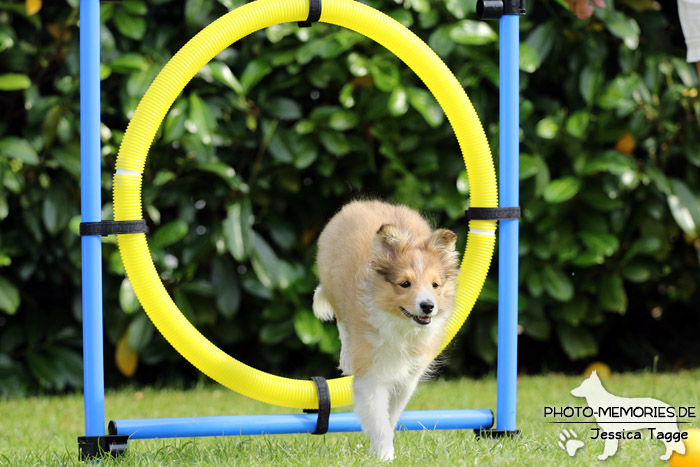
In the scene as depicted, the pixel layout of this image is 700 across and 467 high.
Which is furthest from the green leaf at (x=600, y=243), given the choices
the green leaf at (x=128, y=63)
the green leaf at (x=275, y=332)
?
the green leaf at (x=128, y=63)

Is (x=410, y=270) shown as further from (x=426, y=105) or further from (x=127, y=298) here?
(x=127, y=298)

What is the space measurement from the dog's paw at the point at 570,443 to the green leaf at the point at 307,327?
1.96 m

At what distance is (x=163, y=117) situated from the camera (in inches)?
130

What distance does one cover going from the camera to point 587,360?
6238 millimetres

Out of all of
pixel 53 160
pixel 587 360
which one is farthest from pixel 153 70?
pixel 587 360

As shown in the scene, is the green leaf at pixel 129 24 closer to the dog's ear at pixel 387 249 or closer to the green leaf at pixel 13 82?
the green leaf at pixel 13 82

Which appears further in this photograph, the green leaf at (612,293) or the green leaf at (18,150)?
the green leaf at (612,293)

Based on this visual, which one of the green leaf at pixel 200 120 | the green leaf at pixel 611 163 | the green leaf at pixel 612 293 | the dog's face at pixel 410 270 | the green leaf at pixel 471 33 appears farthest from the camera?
the green leaf at pixel 612 293

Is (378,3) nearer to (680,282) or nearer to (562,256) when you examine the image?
(562,256)

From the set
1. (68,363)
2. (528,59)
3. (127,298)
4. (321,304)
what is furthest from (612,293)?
(68,363)

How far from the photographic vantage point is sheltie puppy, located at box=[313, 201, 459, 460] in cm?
280

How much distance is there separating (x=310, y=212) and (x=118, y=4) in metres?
1.74

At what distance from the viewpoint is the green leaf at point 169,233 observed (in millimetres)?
4879

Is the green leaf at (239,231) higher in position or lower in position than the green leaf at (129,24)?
lower
